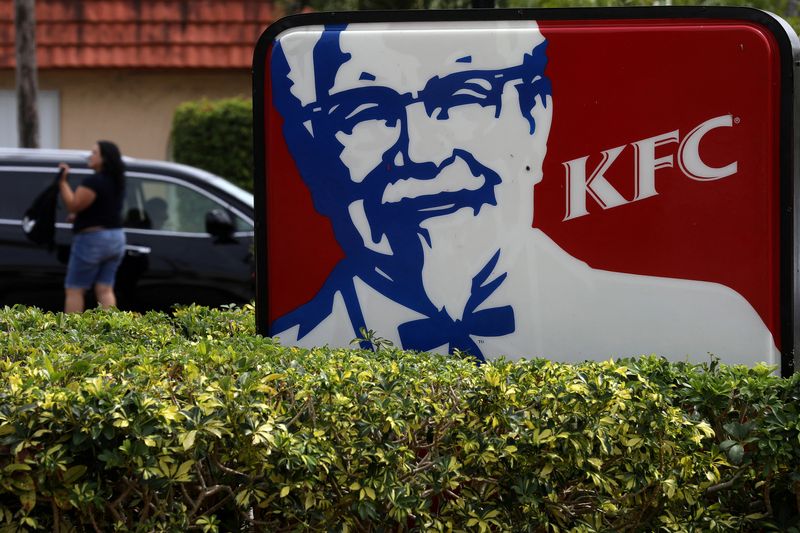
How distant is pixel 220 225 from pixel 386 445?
7002 mm

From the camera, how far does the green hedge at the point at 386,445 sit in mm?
3236

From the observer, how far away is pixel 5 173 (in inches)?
404

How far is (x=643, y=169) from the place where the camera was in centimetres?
420

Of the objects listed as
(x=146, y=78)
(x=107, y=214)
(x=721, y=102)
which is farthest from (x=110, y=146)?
(x=146, y=78)

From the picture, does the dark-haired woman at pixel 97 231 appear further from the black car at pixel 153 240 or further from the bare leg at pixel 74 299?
the black car at pixel 153 240

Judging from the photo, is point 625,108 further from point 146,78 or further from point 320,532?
point 146,78

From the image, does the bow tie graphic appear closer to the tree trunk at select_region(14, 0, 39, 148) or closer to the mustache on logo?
the mustache on logo

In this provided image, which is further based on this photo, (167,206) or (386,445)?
(167,206)

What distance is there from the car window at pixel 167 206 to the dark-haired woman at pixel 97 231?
1.80ft

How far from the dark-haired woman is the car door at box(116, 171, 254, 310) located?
371 mm

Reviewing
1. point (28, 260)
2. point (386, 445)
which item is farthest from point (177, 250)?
point (386, 445)

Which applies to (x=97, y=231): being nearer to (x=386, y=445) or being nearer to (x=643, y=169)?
(x=643, y=169)

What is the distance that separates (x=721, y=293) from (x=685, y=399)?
0.65 meters

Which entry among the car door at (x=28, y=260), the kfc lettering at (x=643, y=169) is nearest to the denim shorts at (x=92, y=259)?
the car door at (x=28, y=260)
